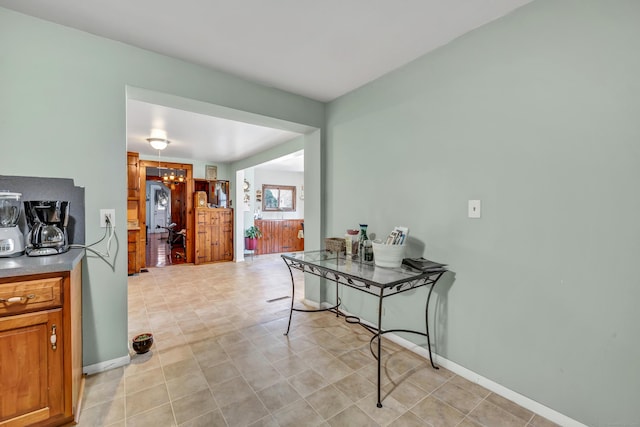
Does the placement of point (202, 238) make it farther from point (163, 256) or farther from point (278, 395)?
point (278, 395)

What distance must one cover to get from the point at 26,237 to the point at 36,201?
0.80ft

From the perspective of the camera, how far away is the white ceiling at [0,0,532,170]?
164 cm

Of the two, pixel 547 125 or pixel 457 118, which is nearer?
pixel 547 125

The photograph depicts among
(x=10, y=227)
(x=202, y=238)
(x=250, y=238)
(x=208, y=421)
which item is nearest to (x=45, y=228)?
(x=10, y=227)

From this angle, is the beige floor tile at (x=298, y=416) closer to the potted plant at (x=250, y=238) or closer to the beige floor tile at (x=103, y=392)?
the beige floor tile at (x=103, y=392)

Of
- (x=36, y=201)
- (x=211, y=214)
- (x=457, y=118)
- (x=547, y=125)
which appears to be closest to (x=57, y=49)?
(x=36, y=201)

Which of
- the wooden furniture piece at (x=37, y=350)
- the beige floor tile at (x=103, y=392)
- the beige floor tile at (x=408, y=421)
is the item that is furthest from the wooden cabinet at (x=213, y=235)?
the beige floor tile at (x=408, y=421)

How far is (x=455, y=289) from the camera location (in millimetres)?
1987

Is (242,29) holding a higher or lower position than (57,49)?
higher

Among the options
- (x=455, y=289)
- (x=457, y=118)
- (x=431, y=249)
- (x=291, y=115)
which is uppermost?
(x=291, y=115)

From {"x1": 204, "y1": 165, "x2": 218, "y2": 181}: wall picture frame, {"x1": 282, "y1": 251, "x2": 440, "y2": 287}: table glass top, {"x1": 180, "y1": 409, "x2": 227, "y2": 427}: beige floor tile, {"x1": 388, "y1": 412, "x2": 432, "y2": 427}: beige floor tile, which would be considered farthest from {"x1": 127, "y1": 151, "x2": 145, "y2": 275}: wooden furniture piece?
{"x1": 388, "y1": 412, "x2": 432, "y2": 427}: beige floor tile

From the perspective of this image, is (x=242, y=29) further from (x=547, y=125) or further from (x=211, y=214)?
(x=211, y=214)

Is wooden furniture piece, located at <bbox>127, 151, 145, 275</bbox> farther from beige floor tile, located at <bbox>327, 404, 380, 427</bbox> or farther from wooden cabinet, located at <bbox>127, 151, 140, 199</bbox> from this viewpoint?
beige floor tile, located at <bbox>327, 404, 380, 427</bbox>

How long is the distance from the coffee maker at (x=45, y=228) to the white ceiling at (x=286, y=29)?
1219mm
